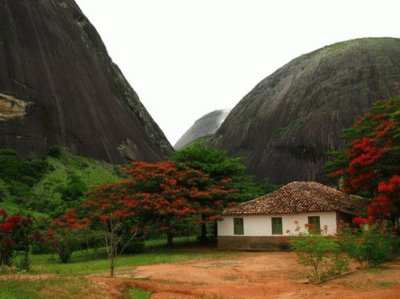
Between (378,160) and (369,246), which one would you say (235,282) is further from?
(378,160)

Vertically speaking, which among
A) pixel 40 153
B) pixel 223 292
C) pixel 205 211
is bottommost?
pixel 223 292

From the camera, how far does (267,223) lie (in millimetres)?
26297

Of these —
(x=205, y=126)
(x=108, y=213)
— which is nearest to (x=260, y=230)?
(x=108, y=213)

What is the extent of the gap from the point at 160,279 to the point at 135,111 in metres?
44.8

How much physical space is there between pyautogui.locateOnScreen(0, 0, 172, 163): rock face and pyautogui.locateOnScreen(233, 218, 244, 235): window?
64.1ft

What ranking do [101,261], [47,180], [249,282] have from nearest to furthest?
[249,282]
[101,261]
[47,180]

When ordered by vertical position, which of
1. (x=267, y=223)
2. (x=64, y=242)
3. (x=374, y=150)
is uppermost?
(x=374, y=150)

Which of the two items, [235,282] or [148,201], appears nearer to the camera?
[235,282]

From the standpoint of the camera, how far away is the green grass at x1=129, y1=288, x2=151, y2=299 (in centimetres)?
1154

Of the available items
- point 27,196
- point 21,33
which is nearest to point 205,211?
point 27,196

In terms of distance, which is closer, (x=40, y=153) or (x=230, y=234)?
(x=230, y=234)

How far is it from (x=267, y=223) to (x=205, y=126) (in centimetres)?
7779

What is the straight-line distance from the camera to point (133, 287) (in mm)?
12547

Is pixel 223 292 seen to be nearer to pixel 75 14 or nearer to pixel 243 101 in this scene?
pixel 75 14
